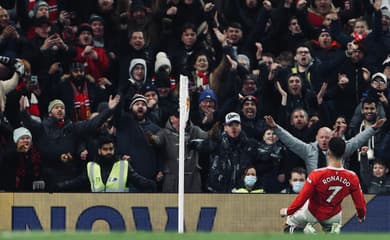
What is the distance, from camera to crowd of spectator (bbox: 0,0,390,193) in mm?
17234

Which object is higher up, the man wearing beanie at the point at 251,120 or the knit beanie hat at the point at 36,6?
the knit beanie hat at the point at 36,6

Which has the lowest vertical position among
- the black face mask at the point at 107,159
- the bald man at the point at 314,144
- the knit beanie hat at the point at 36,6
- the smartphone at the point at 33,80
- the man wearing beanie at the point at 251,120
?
the black face mask at the point at 107,159

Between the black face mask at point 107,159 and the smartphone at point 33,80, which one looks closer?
the black face mask at point 107,159

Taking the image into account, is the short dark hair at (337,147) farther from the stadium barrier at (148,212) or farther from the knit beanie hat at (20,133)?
the knit beanie hat at (20,133)

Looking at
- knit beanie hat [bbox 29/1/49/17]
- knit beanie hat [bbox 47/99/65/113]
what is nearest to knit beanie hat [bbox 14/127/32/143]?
knit beanie hat [bbox 47/99/65/113]

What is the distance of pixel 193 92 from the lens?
18328mm

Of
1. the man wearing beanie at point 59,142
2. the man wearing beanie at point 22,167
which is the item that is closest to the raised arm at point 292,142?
the man wearing beanie at point 59,142

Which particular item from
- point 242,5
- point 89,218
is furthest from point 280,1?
point 89,218

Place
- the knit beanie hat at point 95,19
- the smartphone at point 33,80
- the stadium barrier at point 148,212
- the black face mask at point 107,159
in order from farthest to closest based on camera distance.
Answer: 1. the knit beanie hat at point 95,19
2. the smartphone at point 33,80
3. the black face mask at point 107,159
4. the stadium barrier at point 148,212

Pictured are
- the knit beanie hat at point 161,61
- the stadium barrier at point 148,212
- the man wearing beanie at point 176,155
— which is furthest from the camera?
the knit beanie hat at point 161,61

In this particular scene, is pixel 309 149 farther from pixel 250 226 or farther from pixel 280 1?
pixel 280 1

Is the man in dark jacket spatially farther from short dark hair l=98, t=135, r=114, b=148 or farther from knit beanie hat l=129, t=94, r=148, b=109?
short dark hair l=98, t=135, r=114, b=148

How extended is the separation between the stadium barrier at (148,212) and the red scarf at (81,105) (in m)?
1.53

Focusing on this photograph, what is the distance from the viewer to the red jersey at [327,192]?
14.4 meters
